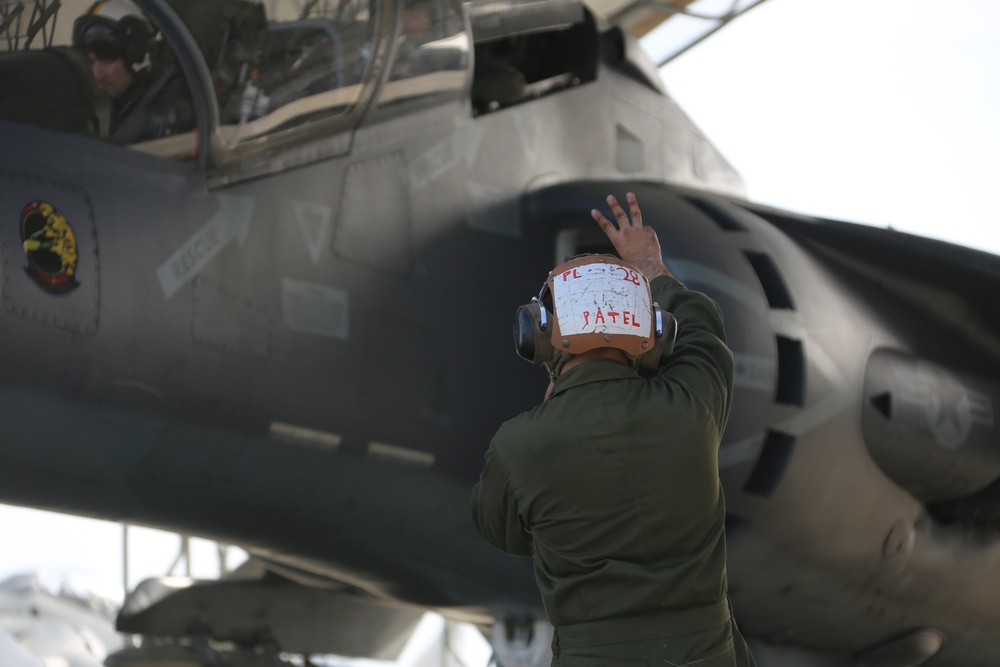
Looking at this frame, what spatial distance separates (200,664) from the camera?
5238mm

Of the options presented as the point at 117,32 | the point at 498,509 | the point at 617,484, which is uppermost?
the point at 117,32

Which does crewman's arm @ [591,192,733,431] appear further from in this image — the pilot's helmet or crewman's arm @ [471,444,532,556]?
the pilot's helmet

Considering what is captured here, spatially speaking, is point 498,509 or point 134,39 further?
point 134,39

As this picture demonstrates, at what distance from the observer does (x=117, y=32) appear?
3.28 m

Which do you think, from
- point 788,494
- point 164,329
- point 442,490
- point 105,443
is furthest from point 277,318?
point 788,494

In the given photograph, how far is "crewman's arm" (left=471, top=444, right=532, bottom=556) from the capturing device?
2.01 metres

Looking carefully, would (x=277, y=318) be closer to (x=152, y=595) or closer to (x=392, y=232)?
(x=392, y=232)

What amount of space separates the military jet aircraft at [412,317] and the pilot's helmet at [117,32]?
19 millimetres

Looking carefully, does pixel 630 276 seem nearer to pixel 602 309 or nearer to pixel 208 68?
pixel 602 309

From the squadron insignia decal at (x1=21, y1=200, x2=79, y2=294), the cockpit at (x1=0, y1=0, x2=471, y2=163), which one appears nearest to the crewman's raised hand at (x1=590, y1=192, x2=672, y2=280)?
the squadron insignia decal at (x1=21, y1=200, x2=79, y2=294)

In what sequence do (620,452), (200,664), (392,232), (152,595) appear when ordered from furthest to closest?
(152,595) → (200,664) → (392,232) → (620,452)

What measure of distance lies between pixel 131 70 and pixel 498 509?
6.16 ft

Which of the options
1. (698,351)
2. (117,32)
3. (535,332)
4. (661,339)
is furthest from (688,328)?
(117,32)

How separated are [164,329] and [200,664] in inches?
98.7
